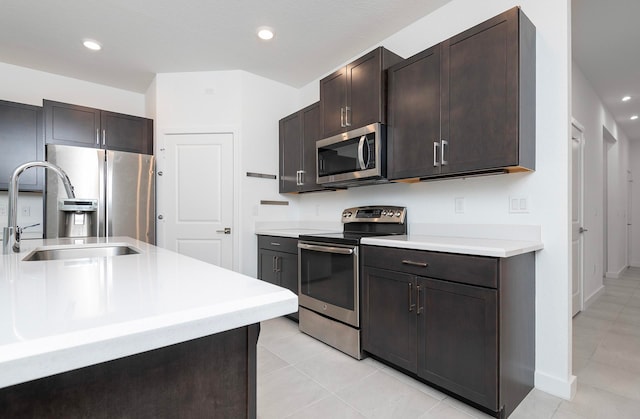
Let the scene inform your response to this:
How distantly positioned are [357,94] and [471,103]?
0.95 meters

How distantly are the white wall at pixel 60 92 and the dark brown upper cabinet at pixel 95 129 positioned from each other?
0.50 meters

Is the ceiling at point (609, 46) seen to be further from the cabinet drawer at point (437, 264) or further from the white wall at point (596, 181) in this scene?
the cabinet drawer at point (437, 264)

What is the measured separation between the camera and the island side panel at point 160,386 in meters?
0.52

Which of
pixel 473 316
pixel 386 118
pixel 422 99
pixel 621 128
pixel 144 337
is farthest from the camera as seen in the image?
pixel 621 128

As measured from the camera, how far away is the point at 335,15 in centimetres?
255

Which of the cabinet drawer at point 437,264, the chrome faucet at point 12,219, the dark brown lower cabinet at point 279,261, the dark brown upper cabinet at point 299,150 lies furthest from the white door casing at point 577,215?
the chrome faucet at point 12,219

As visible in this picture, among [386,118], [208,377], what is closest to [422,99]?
[386,118]

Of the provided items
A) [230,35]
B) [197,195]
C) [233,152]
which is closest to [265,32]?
[230,35]

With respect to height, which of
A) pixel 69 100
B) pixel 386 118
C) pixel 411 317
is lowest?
pixel 411 317

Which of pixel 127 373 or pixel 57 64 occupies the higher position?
pixel 57 64

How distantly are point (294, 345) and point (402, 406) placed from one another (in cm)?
105

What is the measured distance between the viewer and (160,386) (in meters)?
0.62

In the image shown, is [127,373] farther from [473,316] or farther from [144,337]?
[473,316]

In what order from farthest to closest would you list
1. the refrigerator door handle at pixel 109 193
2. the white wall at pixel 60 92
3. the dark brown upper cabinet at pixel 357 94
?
the white wall at pixel 60 92 < the refrigerator door handle at pixel 109 193 < the dark brown upper cabinet at pixel 357 94
